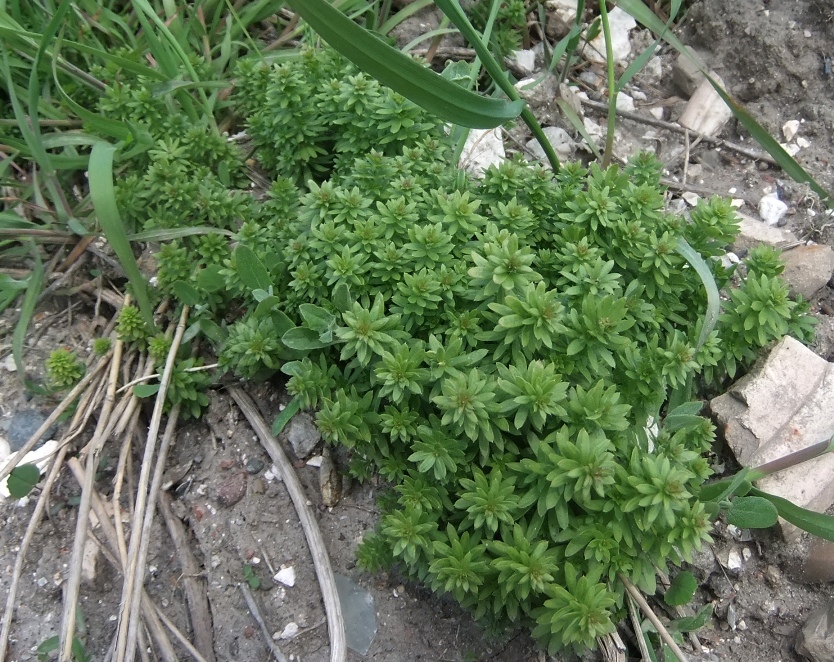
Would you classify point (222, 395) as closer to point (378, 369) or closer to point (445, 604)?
point (378, 369)

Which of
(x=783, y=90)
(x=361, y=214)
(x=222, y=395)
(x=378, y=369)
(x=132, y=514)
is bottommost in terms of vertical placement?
(x=132, y=514)

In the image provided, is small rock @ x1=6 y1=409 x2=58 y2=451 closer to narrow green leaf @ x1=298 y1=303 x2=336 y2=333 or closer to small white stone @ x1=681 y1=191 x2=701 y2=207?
narrow green leaf @ x1=298 y1=303 x2=336 y2=333

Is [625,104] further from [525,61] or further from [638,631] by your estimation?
[638,631]

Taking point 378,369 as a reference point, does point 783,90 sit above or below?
above

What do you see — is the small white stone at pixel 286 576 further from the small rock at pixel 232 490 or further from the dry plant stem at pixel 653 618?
the dry plant stem at pixel 653 618

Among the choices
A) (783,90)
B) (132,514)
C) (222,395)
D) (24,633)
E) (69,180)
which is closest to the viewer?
(24,633)

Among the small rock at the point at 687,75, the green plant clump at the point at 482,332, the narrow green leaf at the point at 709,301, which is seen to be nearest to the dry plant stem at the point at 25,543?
the green plant clump at the point at 482,332

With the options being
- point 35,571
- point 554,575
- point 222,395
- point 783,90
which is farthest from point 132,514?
point 783,90

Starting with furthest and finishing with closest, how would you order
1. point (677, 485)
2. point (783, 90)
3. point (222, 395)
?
1. point (783, 90)
2. point (222, 395)
3. point (677, 485)
